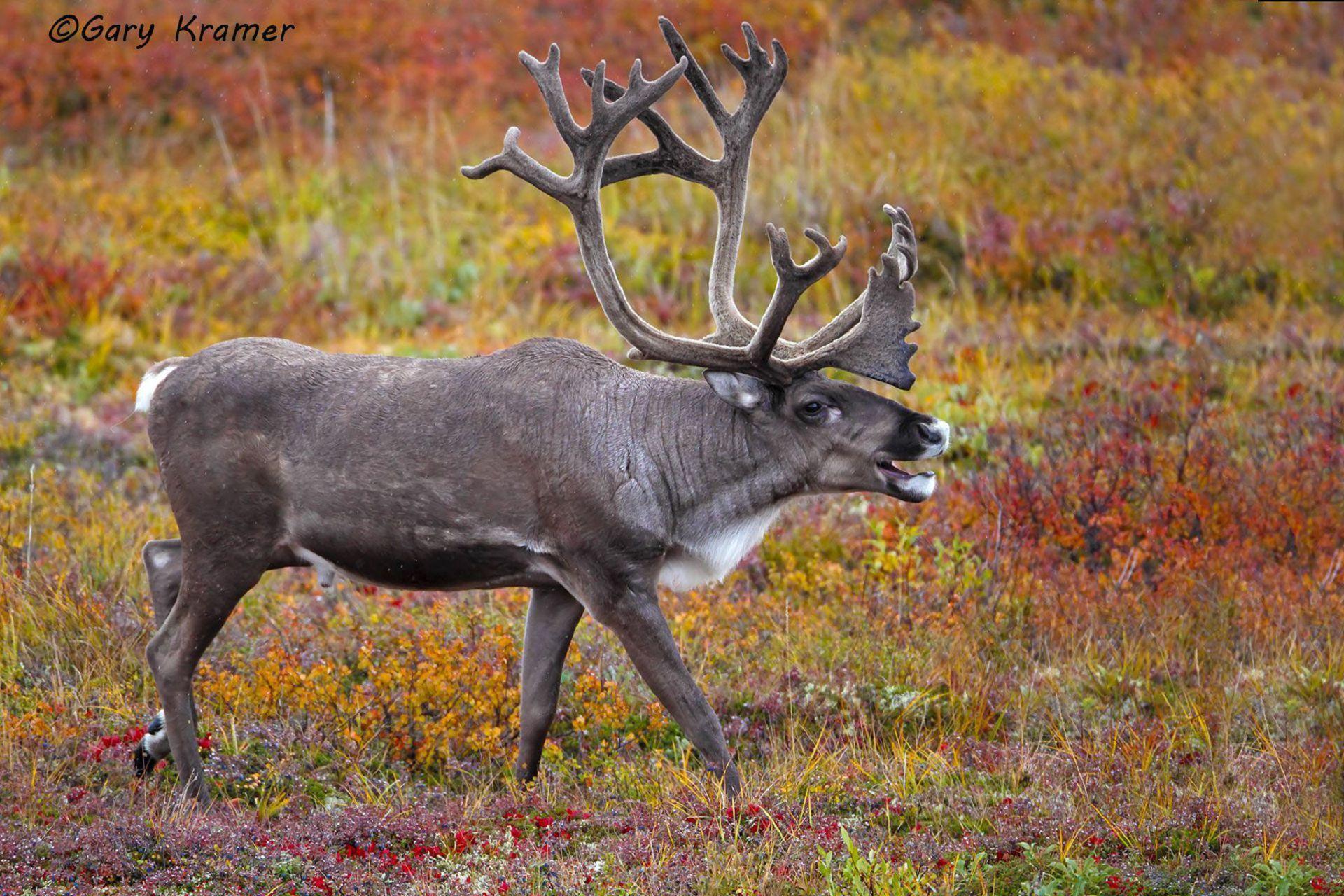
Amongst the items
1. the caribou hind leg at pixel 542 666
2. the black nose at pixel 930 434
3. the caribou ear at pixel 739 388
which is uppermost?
the caribou ear at pixel 739 388

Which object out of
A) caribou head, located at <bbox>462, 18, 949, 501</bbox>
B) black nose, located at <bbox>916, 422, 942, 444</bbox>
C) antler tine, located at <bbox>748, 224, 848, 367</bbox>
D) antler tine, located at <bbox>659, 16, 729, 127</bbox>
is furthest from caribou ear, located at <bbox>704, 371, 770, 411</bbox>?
antler tine, located at <bbox>659, 16, 729, 127</bbox>

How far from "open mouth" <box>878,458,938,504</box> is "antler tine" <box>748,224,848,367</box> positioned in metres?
0.64

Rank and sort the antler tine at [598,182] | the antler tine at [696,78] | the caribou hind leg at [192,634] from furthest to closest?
1. the antler tine at [696,78]
2. the caribou hind leg at [192,634]
3. the antler tine at [598,182]

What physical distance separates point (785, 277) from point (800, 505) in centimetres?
341

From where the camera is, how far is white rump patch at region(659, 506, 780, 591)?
5828 millimetres

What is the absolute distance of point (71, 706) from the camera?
6473 mm

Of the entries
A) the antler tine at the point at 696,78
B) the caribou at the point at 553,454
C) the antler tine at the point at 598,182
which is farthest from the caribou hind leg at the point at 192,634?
the antler tine at the point at 696,78

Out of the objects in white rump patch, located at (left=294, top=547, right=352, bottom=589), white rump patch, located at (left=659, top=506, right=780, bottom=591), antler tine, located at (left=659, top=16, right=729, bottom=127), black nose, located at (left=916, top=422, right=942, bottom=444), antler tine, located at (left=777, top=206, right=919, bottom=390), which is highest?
antler tine, located at (left=659, top=16, right=729, bottom=127)

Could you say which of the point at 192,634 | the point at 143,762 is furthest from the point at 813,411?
the point at 143,762

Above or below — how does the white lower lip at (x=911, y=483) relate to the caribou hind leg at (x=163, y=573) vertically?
above

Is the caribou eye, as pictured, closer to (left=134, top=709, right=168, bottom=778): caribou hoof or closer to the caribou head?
the caribou head

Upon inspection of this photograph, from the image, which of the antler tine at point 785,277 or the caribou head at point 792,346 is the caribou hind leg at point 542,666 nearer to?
the caribou head at point 792,346

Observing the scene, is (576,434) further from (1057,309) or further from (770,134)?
(770,134)

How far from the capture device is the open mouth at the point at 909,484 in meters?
5.71
